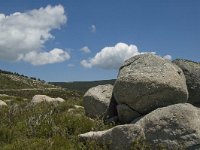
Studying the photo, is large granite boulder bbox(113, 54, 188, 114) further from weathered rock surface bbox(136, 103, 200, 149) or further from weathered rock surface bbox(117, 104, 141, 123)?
weathered rock surface bbox(136, 103, 200, 149)

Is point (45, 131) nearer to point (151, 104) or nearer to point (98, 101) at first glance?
point (151, 104)

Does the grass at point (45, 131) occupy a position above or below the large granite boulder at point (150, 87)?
below

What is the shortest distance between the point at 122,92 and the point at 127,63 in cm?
198

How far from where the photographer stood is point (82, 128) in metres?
17.9

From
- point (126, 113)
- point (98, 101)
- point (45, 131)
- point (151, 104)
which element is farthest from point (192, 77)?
point (45, 131)

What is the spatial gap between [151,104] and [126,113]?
1.23m

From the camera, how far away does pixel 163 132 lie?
15312 mm

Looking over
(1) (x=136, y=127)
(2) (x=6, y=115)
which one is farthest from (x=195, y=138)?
(2) (x=6, y=115)

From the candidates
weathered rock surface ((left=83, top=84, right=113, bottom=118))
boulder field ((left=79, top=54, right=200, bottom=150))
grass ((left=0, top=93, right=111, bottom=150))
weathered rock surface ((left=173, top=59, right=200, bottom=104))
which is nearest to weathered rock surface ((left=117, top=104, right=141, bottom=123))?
boulder field ((left=79, top=54, right=200, bottom=150))

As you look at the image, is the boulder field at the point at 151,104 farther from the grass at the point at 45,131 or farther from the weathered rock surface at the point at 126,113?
the grass at the point at 45,131

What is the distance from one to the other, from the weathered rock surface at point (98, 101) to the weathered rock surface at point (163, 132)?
17.9ft

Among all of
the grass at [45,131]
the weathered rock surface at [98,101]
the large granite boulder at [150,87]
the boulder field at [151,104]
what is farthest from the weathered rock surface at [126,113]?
the weathered rock surface at [98,101]

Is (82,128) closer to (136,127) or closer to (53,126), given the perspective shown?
(53,126)

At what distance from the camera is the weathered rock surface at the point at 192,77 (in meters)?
20.5
